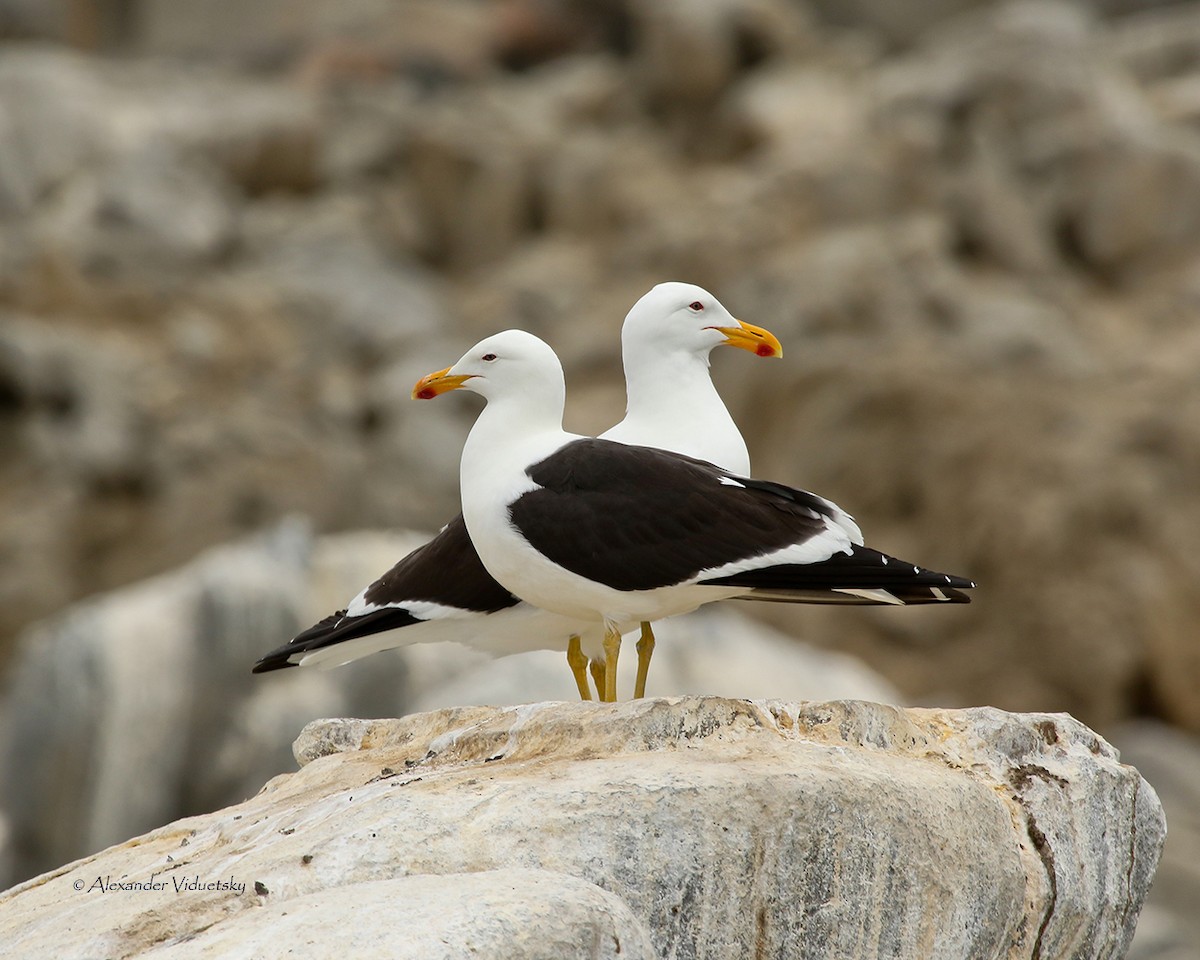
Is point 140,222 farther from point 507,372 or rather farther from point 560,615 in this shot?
point 560,615

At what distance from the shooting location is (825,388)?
17.9 metres

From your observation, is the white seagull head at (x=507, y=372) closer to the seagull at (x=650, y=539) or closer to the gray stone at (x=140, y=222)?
the seagull at (x=650, y=539)

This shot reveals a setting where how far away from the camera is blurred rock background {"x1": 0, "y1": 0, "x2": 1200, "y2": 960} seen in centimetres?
1186

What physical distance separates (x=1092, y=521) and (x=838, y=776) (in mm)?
12649

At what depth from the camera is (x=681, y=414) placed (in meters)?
5.60

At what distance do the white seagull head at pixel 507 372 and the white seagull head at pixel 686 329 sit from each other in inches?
22.0

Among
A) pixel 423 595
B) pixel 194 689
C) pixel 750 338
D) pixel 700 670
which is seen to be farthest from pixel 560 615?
pixel 194 689

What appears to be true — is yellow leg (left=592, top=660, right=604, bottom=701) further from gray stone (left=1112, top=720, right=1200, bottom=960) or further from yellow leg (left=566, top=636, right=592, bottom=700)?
gray stone (left=1112, top=720, right=1200, bottom=960)

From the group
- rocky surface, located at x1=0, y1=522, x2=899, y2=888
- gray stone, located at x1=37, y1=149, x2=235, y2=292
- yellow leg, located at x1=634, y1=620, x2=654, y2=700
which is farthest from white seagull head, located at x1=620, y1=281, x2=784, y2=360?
gray stone, located at x1=37, y1=149, x2=235, y2=292

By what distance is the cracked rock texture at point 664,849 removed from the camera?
3.94 m

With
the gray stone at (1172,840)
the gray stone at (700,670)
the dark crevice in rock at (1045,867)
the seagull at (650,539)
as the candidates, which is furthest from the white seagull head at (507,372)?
the gray stone at (1172,840)

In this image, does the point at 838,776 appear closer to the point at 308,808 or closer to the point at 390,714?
the point at 308,808

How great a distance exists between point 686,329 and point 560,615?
3.61ft

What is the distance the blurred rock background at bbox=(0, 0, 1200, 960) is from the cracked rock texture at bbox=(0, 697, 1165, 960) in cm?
613
